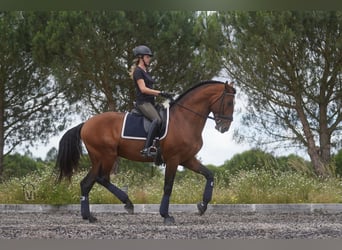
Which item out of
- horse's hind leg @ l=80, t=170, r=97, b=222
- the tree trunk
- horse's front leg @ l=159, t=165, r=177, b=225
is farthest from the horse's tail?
the tree trunk

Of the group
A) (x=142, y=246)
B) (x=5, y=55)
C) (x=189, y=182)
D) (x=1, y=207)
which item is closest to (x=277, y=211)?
(x=189, y=182)

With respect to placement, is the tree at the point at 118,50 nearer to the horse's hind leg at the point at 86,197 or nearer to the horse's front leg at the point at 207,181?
the horse's front leg at the point at 207,181

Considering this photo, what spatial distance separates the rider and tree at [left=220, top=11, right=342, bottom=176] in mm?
6349

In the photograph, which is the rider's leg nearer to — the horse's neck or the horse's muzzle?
the horse's neck

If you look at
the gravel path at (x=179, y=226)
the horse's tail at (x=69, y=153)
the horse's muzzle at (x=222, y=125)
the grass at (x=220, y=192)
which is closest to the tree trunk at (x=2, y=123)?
the grass at (x=220, y=192)

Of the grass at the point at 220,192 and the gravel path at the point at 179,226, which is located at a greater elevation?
the grass at the point at 220,192

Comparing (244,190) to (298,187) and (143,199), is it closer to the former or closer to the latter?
(298,187)

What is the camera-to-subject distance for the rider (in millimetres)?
7414

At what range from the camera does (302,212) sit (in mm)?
9320

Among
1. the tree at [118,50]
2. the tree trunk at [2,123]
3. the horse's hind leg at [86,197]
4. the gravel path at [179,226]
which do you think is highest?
the tree at [118,50]

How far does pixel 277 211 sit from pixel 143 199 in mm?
1965

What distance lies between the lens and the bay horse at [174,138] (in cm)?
750

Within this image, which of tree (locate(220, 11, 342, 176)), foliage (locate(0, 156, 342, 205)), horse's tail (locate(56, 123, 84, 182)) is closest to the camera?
horse's tail (locate(56, 123, 84, 182))

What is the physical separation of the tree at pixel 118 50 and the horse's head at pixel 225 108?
657 centimetres
